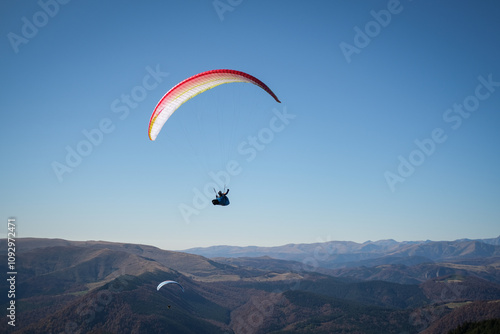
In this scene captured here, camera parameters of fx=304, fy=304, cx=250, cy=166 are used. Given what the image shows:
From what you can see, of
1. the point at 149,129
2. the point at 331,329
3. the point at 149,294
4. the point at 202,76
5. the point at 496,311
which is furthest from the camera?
the point at 149,294

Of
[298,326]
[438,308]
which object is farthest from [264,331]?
[438,308]

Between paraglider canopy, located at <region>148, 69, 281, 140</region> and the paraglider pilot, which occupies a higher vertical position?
paraglider canopy, located at <region>148, 69, 281, 140</region>

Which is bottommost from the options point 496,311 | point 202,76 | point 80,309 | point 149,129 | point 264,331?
point 264,331

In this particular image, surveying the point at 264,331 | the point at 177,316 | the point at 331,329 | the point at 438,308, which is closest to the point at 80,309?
the point at 177,316

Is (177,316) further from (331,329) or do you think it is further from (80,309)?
(331,329)

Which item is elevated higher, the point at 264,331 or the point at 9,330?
the point at 9,330

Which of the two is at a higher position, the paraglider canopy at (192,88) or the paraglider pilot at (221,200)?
the paraglider canopy at (192,88)

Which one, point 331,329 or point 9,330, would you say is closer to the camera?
point 9,330

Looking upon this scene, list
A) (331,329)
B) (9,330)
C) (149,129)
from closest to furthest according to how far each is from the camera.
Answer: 1. (149,129)
2. (9,330)
3. (331,329)

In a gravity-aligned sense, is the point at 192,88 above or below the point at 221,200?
above
